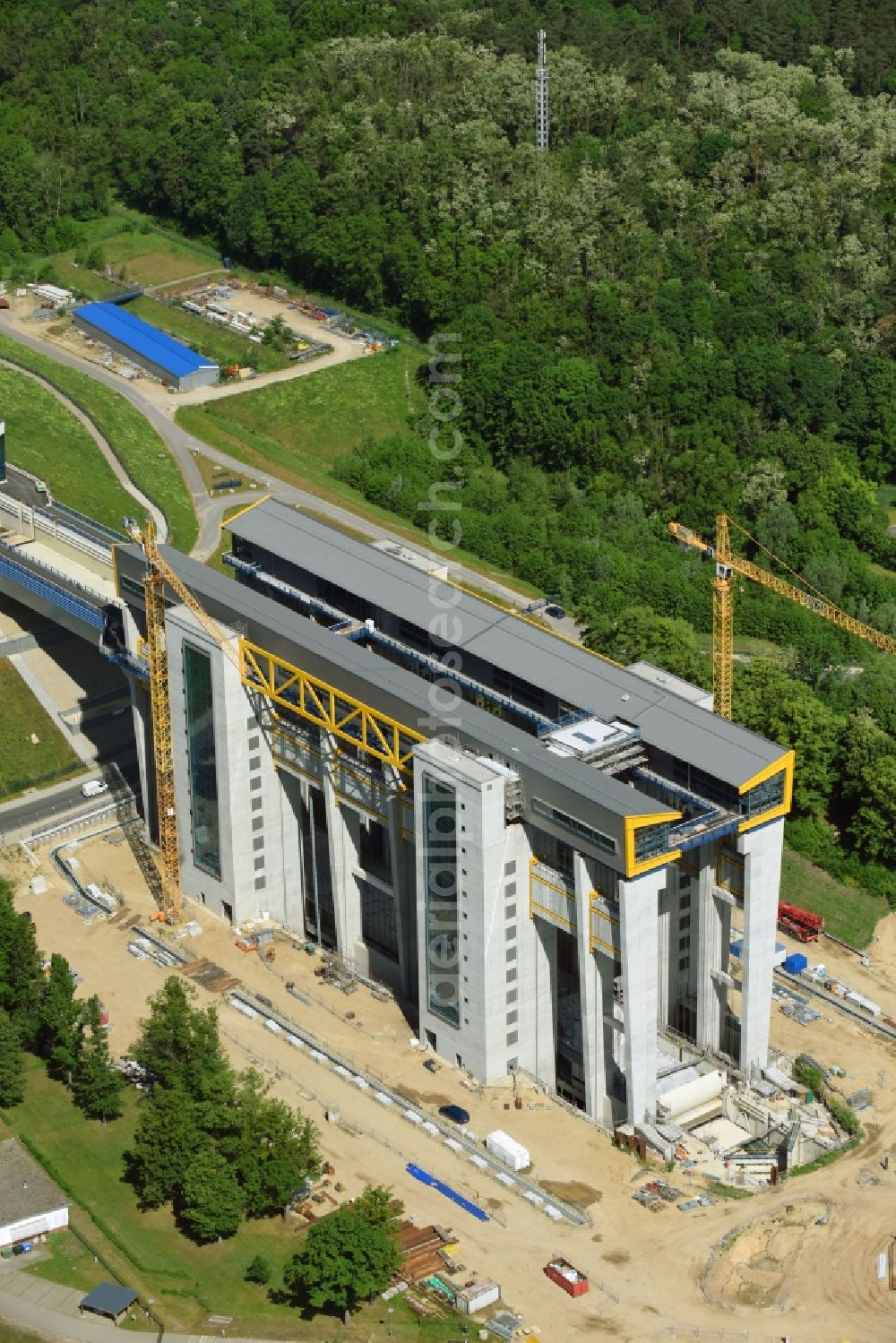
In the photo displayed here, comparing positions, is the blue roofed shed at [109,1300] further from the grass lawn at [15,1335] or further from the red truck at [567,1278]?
the red truck at [567,1278]

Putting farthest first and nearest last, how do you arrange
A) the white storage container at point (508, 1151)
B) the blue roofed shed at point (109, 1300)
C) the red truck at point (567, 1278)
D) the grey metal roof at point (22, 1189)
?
the white storage container at point (508, 1151) < the grey metal roof at point (22, 1189) < the red truck at point (567, 1278) < the blue roofed shed at point (109, 1300)

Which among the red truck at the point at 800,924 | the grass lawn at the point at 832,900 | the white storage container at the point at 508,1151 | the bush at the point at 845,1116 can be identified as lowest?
the grass lawn at the point at 832,900

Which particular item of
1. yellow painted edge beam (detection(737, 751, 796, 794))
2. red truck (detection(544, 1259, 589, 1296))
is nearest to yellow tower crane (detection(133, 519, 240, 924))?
yellow painted edge beam (detection(737, 751, 796, 794))

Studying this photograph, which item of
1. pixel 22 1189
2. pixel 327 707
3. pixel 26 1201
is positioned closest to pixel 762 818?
pixel 327 707

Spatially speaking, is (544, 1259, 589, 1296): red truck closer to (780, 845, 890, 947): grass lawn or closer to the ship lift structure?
the ship lift structure

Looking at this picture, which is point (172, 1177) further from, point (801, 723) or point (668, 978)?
point (801, 723)

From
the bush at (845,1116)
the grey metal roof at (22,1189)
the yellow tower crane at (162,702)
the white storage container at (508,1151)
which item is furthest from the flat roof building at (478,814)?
the grey metal roof at (22,1189)
